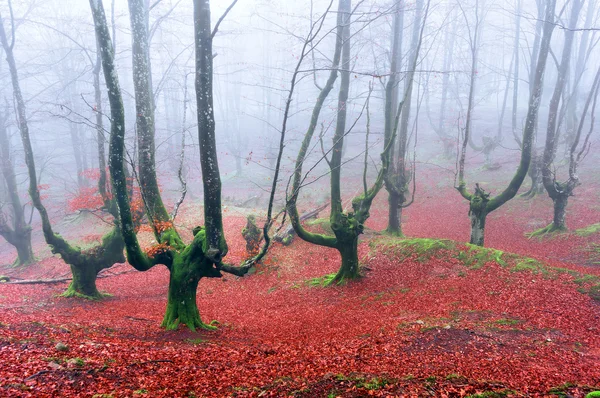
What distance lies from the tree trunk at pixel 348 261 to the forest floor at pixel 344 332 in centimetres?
38

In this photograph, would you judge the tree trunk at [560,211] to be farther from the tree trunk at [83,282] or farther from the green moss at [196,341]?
the tree trunk at [83,282]

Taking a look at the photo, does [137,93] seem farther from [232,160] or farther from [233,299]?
[232,160]

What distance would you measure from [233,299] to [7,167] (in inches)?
607

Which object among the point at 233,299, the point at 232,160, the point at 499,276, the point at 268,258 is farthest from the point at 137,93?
the point at 232,160

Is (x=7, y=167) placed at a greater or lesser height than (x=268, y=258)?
greater

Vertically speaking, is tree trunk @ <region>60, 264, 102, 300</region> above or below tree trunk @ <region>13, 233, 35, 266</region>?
above

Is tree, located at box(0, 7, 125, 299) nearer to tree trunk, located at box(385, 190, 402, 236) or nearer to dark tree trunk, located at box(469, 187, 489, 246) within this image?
tree trunk, located at box(385, 190, 402, 236)

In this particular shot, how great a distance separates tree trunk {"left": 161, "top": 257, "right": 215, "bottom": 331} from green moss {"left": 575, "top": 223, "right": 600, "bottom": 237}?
1265 cm

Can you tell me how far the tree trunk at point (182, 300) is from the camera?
6230 mm

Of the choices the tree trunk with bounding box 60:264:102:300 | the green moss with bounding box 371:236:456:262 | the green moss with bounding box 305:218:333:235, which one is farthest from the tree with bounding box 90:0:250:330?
the green moss with bounding box 305:218:333:235

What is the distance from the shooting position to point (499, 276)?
297 inches

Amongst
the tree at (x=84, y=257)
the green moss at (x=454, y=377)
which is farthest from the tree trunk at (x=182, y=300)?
the green moss at (x=454, y=377)

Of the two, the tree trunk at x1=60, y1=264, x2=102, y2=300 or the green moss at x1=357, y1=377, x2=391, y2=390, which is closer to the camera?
the green moss at x1=357, y1=377, x2=391, y2=390

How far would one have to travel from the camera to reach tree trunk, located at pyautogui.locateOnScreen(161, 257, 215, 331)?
Result: 623 cm
